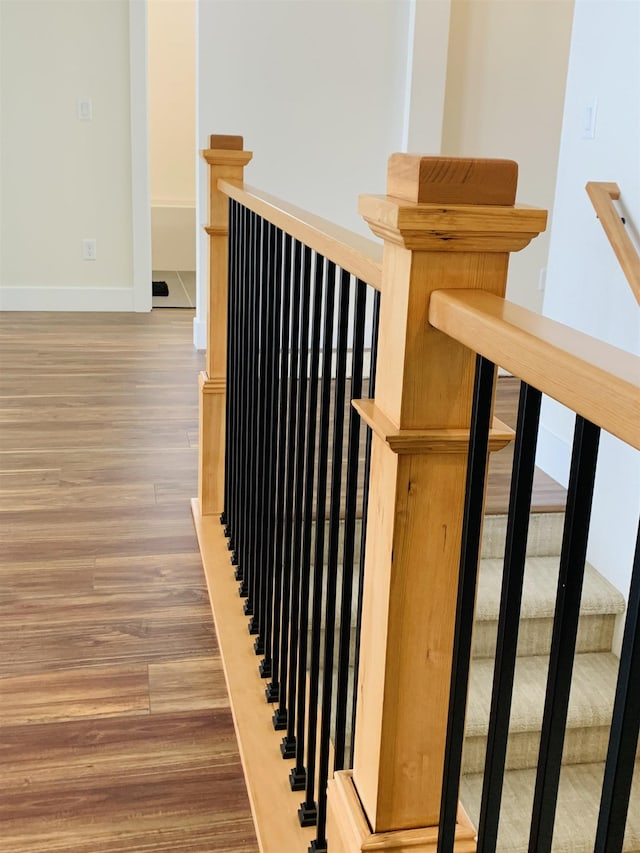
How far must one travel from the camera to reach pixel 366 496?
1.11 meters

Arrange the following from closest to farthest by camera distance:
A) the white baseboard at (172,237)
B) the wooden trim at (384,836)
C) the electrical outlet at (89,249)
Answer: the wooden trim at (384,836) → the electrical outlet at (89,249) → the white baseboard at (172,237)

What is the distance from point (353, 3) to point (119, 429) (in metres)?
2.40

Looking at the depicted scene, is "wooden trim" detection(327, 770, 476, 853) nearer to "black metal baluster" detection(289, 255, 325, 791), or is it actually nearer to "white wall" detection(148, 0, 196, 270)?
"black metal baluster" detection(289, 255, 325, 791)

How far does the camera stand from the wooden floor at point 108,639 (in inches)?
65.1

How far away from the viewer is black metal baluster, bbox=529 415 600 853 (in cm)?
64

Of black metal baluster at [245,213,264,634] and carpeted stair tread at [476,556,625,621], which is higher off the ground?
black metal baluster at [245,213,264,634]

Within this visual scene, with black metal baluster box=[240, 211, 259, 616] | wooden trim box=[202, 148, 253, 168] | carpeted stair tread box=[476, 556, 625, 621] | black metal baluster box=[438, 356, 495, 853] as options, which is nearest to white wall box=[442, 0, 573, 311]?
carpeted stair tread box=[476, 556, 625, 621]

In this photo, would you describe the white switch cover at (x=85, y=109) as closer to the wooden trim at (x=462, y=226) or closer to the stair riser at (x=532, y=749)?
the stair riser at (x=532, y=749)

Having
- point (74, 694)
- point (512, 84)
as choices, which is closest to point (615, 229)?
point (74, 694)

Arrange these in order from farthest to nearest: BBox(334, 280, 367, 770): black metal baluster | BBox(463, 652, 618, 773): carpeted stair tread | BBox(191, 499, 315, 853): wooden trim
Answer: BBox(463, 652, 618, 773): carpeted stair tread, BBox(191, 499, 315, 853): wooden trim, BBox(334, 280, 367, 770): black metal baluster

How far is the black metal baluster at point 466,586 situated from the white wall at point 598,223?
180 cm

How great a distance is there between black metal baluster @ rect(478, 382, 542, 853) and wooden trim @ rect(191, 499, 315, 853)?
32.2 inches

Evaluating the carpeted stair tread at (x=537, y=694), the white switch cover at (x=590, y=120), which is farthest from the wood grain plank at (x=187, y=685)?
the white switch cover at (x=590, y=120)

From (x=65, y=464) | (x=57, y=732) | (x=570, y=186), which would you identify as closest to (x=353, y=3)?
(x=570, y=186)
